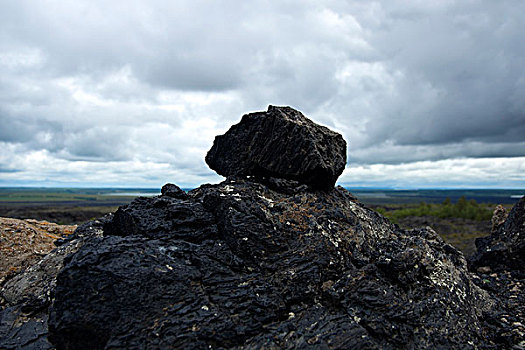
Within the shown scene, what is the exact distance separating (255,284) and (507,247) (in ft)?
45.0

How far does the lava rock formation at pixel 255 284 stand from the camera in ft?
22.4

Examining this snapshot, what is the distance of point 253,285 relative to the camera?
25.0ft

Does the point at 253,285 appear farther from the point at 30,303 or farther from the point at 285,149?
the point at 30,303

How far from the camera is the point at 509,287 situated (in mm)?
12352

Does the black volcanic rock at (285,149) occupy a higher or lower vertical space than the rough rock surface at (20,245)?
higher

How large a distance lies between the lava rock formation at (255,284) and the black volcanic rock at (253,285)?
0.03m

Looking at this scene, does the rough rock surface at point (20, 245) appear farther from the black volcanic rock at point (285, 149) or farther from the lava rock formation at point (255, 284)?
the black volcanic rock at point (285, 149)

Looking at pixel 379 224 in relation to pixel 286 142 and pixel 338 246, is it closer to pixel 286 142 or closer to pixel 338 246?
pixel 338 246

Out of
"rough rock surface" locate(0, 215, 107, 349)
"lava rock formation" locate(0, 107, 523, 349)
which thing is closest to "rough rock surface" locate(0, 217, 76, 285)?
"rough rock surface" locate(0, 215, 107, 349)

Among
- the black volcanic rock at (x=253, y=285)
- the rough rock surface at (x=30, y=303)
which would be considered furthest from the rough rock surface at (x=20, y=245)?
the black volcanic rock at (x=253, y=285)

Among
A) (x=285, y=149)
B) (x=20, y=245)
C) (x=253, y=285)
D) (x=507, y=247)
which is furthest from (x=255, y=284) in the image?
(x=507, y=247)

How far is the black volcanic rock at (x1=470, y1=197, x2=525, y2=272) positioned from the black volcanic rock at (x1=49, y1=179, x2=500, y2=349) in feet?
22.0

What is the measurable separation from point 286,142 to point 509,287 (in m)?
9.70

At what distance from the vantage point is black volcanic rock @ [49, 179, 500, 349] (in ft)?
22.3
